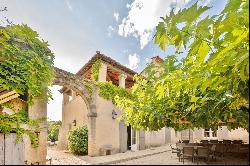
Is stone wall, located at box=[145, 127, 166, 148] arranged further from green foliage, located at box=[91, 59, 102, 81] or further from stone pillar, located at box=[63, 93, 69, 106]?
stone pillar, located at box=[63, 93, 69, 106]

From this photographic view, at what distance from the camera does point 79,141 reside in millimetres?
15297

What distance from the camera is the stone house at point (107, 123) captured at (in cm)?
1509

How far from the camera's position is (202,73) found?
115 cm

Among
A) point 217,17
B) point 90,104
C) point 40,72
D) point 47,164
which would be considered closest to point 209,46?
point 217,17

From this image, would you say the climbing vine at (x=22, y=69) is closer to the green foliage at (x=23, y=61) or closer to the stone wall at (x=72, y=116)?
the green foliage at (x=23, y=61)

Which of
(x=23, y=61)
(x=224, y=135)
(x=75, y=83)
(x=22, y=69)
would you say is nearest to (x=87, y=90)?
(x=75, y=83)

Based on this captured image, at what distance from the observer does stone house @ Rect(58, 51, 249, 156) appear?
15.1 m

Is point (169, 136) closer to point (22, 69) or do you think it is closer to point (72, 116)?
point (72, 116)

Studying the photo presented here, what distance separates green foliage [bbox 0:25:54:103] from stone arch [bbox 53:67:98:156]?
Result: 18.4ft

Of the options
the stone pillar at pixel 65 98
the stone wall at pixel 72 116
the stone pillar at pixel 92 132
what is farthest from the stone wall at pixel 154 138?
the stone pillar at pixel 65 98

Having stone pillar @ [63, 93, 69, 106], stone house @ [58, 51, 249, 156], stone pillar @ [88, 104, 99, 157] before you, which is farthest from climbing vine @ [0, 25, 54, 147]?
stone pillar @ [63, 93, 69, 106]

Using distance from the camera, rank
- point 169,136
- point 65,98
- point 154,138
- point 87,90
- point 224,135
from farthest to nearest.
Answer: point 169,136 → point 65,98 → point 224,135 → point 154,138 → point 87,90

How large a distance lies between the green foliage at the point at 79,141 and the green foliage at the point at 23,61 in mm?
8401

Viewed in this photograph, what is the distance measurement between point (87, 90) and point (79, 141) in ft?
10.8
